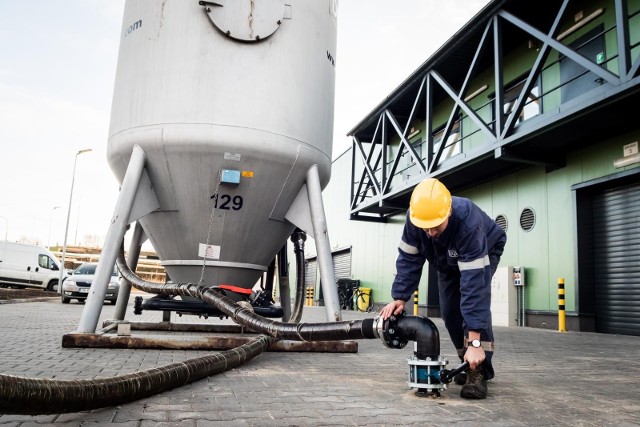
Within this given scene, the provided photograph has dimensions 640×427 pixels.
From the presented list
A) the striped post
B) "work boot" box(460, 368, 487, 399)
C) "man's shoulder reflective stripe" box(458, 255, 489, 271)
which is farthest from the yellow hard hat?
the striped post

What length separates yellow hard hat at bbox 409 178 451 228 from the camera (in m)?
3.09

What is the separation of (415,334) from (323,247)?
2.29 metres

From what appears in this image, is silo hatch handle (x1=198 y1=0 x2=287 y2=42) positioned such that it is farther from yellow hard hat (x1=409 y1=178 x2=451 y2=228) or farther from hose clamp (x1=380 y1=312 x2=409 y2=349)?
hose clamp (x1=380 y1=312 x2=409 y2=349)

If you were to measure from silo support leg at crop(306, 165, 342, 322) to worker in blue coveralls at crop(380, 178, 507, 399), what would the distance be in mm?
1518

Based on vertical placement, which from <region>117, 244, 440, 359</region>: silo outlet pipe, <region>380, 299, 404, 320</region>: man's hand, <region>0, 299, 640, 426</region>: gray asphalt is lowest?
<region>0, 299, 640, 426</region>: gray asphalt

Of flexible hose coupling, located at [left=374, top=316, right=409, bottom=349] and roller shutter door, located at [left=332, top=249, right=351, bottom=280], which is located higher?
roller shutter door, located at [left=332, top=249, right=351, bottom=280]

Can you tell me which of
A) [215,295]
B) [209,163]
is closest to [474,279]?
[215,295]

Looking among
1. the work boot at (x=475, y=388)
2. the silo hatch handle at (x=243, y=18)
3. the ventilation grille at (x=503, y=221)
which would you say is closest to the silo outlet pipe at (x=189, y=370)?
the work boot at (x=475, y=388)

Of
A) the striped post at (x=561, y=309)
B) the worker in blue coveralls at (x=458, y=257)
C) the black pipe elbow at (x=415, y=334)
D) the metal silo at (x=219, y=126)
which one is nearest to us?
the black pipe elbow at (x=415, y=334)

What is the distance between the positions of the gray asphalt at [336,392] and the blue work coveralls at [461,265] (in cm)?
49

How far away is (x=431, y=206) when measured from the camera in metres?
3.09

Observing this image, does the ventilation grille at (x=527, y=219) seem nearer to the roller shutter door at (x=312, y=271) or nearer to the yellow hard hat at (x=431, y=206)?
the yellow hard hat at (x=431, y=206)

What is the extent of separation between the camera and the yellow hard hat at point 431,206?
309cm

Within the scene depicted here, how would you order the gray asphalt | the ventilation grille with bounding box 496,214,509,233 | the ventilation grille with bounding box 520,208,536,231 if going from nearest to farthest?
the gray asphalt
the ventilation grille with bounding box 520,208,536,231
the ventilation grille with bounding box 496,214,509,233
